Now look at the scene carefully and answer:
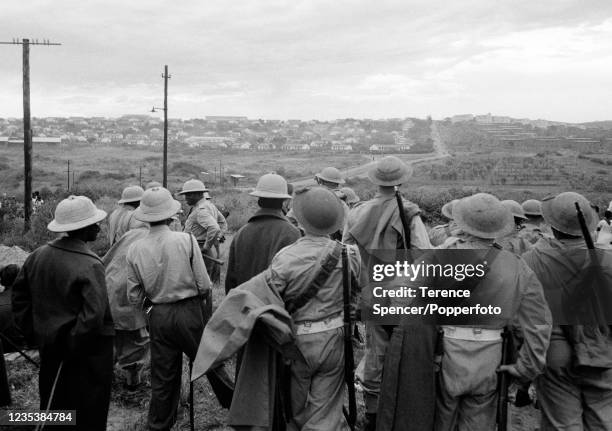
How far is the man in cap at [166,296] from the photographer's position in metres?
4.12

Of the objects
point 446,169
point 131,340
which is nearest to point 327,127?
point 446,169

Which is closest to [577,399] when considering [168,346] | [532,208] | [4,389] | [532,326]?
[532,326]

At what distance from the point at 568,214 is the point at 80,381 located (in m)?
3.51

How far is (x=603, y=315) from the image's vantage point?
10.7ft

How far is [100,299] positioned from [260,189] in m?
1.60

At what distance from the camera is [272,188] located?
179 inches

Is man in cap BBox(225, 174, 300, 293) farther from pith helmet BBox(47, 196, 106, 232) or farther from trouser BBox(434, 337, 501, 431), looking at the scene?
trouser BBox(434, 337, 501, 431)

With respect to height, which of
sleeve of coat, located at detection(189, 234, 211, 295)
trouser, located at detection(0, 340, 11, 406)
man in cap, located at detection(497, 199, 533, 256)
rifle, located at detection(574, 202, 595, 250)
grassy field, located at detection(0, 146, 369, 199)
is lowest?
grassy field, located at detection(0, 146, 369, 199)

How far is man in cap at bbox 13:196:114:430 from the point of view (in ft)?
11.7

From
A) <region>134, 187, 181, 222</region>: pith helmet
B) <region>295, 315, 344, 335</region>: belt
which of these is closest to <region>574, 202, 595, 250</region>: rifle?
<region>295, 315, 344, 335</region>: belt

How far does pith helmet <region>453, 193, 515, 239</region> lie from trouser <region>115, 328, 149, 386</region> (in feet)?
10.9

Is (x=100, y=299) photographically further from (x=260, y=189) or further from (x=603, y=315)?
(x=603, y=315)

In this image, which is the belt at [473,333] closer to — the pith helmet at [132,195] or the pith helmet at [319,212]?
the pith helmet at [319,212]

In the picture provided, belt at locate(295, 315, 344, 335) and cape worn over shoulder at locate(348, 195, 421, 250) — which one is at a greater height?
cape worn over shoulder at locate(348, 195, 421, 250)
